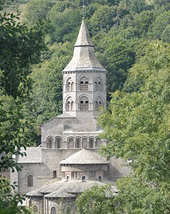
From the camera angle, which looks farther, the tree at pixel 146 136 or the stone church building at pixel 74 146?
the stone church building at pixel 74 146

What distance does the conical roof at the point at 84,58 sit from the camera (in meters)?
87.4

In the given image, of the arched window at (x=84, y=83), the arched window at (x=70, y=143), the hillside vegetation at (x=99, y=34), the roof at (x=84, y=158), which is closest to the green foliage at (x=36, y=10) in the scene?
the hillside vegetation at (x=99, y=34)

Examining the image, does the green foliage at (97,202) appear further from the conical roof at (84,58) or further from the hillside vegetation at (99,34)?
the hillside vegetation at (99,34)

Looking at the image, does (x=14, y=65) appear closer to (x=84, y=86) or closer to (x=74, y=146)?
(x=74, y=146)

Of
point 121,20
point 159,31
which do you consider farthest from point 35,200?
point 121,20

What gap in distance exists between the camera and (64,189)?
79812 millimetres

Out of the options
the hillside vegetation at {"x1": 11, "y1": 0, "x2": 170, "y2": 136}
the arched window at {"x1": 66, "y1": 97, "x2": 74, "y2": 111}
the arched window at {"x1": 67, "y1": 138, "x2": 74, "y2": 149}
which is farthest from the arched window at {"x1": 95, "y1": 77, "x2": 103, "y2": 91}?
the hillside vegetation at {"x1": 11, "y1": 0, "x2": 170, "y2": 136}

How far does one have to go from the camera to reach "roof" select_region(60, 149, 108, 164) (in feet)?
270

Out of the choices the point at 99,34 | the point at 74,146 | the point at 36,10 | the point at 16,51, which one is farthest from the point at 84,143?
the point at 36,10

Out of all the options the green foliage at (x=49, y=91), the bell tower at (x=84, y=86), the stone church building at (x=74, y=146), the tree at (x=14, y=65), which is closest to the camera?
the tree at (x=14, y=65)

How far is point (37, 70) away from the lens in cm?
12912

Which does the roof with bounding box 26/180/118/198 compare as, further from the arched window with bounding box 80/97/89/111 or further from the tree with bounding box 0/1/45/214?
the tree with bounding box 0/1/45/214

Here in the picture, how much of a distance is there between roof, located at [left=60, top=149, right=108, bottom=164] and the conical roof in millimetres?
7971

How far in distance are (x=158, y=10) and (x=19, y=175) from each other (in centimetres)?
7894
